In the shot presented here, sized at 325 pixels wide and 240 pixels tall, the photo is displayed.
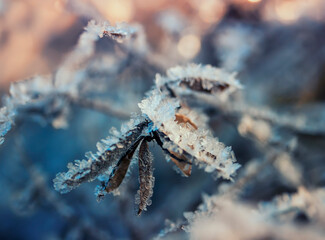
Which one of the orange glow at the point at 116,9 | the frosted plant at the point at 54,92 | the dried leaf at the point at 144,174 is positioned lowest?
the dried leaf at the point at 144,174

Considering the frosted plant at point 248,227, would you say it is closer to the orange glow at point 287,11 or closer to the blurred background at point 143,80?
the blurred background at point 143,80

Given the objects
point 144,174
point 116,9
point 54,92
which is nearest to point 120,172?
point 144,174

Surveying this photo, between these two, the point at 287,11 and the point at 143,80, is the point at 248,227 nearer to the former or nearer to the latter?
the point at 143,80

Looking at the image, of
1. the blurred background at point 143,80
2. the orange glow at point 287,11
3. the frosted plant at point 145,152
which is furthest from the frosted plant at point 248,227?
the orange glow at point 287,11

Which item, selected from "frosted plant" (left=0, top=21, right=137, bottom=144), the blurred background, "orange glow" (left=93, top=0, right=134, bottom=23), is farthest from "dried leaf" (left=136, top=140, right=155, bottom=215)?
"orange glow" (left=93, top=0, right=134, bottom=23)

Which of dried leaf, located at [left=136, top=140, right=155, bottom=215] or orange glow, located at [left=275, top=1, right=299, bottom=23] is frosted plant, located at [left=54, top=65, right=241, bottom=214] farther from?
orange glow, located at [left=275, top=1, right=299, bottom=23]
